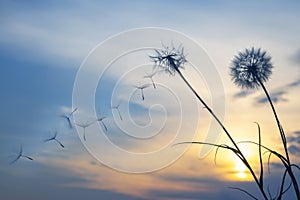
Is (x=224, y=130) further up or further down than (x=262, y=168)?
further up

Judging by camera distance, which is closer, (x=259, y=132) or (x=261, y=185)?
(x=261, y=185)

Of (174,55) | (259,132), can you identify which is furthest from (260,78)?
(174,55)

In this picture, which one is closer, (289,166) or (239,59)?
(289,166)

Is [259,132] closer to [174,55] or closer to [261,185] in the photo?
[261,185]

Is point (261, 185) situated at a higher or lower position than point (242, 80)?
lower

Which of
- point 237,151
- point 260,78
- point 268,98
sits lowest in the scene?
point 237,151

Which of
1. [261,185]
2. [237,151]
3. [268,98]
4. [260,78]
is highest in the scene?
[260,78]

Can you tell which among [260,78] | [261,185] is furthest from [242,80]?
[261,185]

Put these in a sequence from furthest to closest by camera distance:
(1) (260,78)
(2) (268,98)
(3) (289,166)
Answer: (1) (260,78) < (2) (268,98) < (3) (289,166)

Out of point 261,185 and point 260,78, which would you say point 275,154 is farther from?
point 260,78

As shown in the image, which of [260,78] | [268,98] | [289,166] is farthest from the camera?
[260,78]
